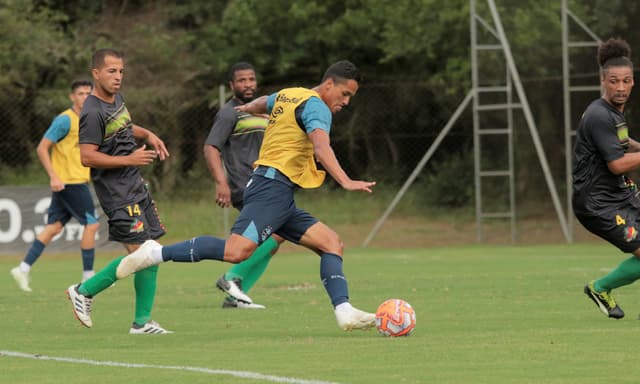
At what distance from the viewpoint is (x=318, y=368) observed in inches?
287

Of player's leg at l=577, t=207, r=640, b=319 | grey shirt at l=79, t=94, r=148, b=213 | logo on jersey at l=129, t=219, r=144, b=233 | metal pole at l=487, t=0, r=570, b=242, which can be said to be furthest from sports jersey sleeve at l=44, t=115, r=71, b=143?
metal pole at l=487, t=0, r=570, b=242

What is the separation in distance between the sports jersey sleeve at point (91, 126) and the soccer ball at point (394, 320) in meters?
2.42

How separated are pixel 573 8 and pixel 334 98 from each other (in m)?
16.5

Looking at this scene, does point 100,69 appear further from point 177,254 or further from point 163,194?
point 163,194

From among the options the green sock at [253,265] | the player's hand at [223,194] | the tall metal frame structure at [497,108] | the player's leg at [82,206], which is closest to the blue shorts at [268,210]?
the player's hand at [223,194]

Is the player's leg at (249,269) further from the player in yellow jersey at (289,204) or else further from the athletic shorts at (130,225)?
the player in yellow jersey at (289,204)

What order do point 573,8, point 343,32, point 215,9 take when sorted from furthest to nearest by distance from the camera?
point 215,9 → point 343,32 → point 573,8

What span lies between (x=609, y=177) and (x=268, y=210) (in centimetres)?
259

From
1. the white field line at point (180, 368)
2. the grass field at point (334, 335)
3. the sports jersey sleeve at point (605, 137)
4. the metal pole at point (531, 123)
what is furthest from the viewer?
the metal pole at point (531, 123)

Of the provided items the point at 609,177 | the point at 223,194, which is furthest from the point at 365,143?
the point at 609,177

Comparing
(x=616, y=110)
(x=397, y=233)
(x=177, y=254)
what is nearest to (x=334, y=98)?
(x=177, y=254)

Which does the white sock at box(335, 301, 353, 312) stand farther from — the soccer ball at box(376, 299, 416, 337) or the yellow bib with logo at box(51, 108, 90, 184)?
the yellow bib with logo at box(51, 108, 90, 184)

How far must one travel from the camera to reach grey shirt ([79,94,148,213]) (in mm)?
9656

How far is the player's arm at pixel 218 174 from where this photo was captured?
39.1ft
